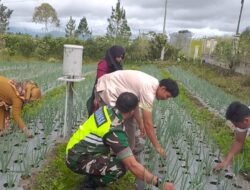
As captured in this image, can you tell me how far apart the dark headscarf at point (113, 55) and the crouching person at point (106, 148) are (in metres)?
1.10

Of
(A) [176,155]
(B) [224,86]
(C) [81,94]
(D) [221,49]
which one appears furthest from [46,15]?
(A) [176,155]

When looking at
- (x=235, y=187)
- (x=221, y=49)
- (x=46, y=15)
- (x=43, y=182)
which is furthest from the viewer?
(x=46, y=15)

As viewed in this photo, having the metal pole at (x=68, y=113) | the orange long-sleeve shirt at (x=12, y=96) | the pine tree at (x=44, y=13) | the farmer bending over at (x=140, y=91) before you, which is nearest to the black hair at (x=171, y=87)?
the farmer bending over at (x=140, y=91)

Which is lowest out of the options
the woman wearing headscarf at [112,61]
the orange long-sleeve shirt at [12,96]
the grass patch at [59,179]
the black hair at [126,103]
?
the grass patch at [59,179]

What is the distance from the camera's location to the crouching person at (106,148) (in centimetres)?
232

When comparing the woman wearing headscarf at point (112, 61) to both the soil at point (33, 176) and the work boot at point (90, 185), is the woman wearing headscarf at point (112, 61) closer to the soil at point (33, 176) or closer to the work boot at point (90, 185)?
the soil at point (33, 176)

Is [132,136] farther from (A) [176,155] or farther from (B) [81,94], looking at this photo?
(B) [81,94]

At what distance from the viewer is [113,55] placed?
3.53 metres

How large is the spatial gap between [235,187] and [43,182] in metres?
1.68

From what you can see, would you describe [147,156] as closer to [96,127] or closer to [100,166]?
[100,166]

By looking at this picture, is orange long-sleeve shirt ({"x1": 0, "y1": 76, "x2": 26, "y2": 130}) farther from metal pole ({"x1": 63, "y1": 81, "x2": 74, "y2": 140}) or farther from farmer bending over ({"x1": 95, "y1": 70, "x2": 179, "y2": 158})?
farmer bending over ({"x1": 95, "y1": 70, "x2": 179, "y2": 158})

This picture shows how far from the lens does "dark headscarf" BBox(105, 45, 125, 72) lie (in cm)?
350

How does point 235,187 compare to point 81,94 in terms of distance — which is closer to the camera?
point 235,187

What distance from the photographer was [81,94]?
6.14 m
